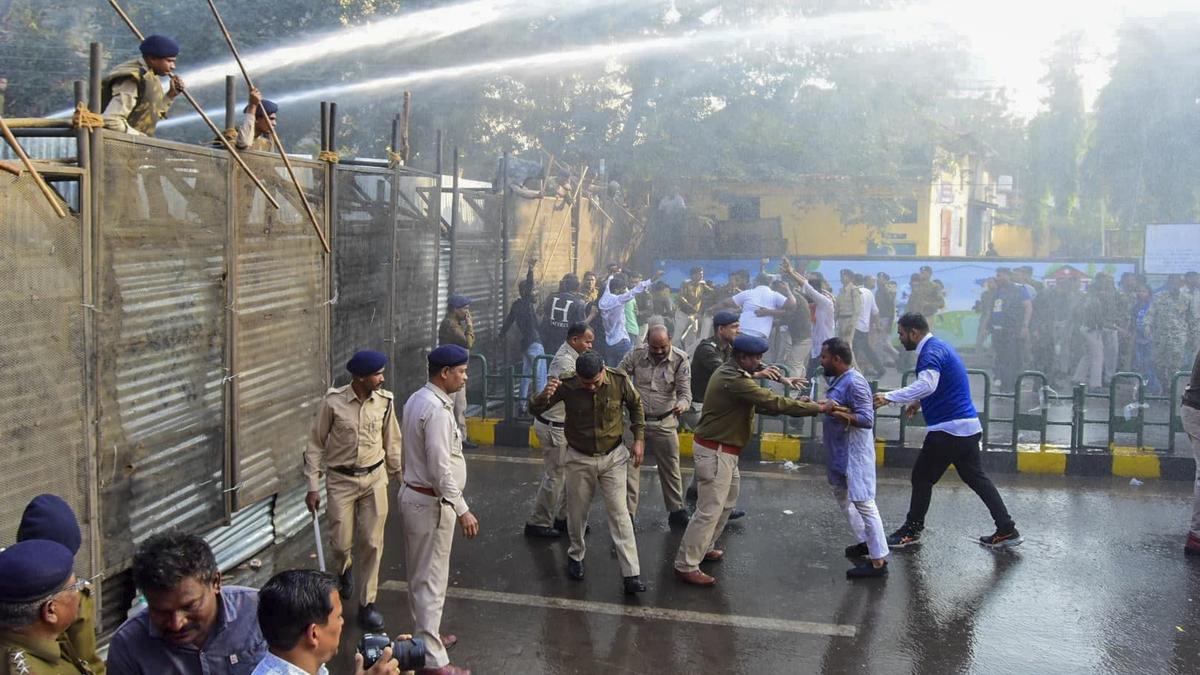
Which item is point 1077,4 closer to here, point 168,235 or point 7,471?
point 168,235

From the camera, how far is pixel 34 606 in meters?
2.87

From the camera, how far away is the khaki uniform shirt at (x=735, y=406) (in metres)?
6.80

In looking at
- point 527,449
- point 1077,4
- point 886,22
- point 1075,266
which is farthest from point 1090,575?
point 1077,4

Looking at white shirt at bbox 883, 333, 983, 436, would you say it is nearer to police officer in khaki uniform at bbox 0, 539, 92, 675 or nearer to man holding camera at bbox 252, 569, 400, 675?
man holding camera at bbox 252, 569, 400, 675

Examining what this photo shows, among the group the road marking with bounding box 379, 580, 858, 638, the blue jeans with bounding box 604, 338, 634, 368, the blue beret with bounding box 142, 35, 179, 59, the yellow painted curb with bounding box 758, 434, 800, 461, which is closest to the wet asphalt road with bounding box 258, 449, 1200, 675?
the road marking with bounding box 379, 580, 858, 638

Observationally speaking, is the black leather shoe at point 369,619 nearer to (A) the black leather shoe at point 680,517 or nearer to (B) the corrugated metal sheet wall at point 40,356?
(B) the corrugated metal sheet wall at point 40,356

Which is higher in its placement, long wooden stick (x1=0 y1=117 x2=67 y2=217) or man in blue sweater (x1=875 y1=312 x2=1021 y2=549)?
long wooden stick (x1=0 y1=117 x2=67 y2=217)

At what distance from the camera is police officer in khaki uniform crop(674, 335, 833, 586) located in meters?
6.87

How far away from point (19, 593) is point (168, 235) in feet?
11.0

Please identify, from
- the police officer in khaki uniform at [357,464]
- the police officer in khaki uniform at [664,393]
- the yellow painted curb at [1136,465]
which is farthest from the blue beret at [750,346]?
the yellow painted curb at [1136,465]

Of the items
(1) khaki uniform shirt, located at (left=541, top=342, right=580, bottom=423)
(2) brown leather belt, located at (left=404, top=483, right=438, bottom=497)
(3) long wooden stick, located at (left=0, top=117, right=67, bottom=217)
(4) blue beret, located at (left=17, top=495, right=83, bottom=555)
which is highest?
(3) long wooden stick, located at (left=0, top=117, right=67, bottom=217)

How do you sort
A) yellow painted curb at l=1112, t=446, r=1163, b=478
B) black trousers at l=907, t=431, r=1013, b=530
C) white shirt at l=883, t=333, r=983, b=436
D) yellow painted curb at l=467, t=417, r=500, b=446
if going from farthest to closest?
yellow painted curb at l=467, t=417, r=500, b=446 → yellow painted curb at l=1112, t=446, r=1163, b=478 → black trousers at l=907, t=431, r=1013, b=530 → white shirt at l=883, t=333, r=983, b=436

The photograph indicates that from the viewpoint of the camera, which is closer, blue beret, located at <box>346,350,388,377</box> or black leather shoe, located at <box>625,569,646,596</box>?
blue beret, located at <box>346,350,388,377</box>

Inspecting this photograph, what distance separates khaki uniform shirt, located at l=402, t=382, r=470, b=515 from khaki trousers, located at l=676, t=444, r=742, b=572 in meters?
1.90
